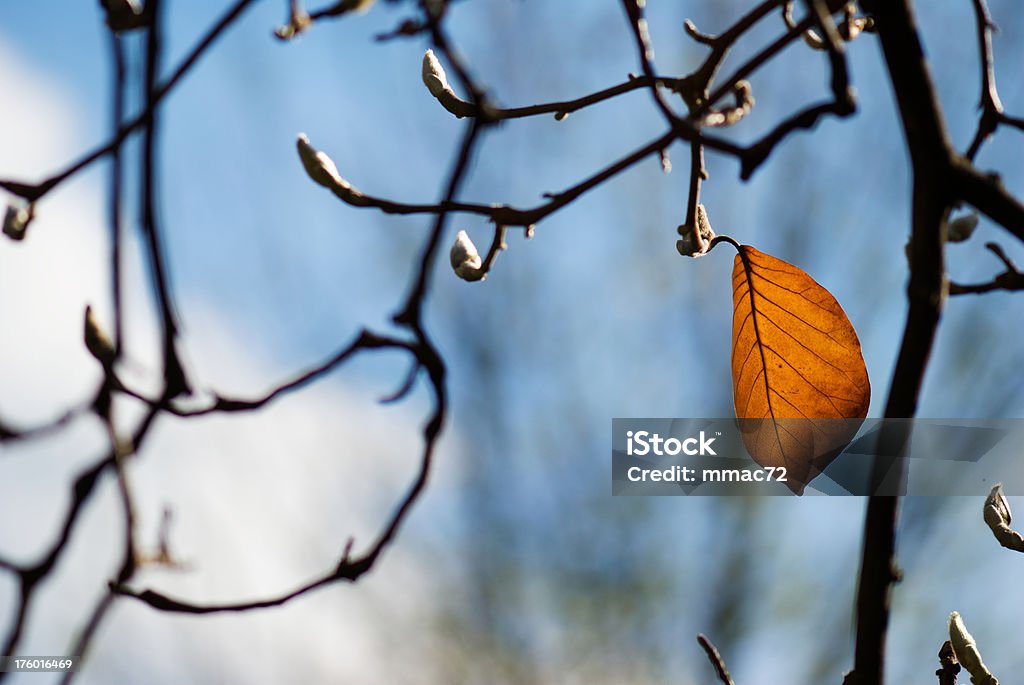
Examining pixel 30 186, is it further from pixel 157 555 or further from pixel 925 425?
pixel 925 425

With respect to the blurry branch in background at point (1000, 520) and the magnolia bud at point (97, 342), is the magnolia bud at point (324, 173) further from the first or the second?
the blurry branch in background at point (1000, 520)

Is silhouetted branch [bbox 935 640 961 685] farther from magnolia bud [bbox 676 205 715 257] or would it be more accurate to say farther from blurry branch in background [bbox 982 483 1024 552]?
magnolia bud [bbox 676 205 715 257]

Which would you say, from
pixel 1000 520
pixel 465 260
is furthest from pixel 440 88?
pixel 1000 520

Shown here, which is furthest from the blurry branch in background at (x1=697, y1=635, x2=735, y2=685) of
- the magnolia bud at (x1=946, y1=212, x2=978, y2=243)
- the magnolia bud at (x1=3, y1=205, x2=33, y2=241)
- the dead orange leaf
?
the magnolia bud at (x1=3, y1=205, x2=33, y2=241)

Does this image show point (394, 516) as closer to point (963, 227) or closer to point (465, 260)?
point (465, 260)

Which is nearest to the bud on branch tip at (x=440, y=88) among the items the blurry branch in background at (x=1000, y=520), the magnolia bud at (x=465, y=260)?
the magnolia bud at (x=465, y=260)
